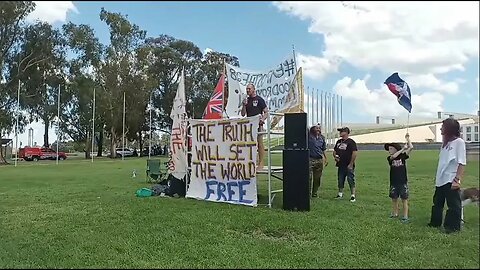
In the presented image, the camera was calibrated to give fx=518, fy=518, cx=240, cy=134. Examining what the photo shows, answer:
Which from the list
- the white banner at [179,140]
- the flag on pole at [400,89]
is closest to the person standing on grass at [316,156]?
the white banner at [179,140]

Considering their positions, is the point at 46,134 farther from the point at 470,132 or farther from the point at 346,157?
the point at 470,132

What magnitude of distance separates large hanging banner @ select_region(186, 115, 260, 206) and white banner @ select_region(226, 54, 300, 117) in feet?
4.76

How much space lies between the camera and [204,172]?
1088 cm

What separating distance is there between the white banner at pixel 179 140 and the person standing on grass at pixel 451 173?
599cm

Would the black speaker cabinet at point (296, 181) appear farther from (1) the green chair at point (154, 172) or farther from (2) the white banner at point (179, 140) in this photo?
(1) the green chair at point (154, 172)

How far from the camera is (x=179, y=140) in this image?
464 inches

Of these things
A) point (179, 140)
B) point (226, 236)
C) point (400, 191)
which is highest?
point (179, 140)

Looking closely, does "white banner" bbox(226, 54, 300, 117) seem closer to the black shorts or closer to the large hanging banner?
the large hanging banner

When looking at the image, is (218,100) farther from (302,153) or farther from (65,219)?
(65,219)

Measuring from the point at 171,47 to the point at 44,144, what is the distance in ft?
68.7

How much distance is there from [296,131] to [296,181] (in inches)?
35.2

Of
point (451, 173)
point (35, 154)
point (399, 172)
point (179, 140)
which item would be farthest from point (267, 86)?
point (35, 154)

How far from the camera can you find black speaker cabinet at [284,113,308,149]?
30.1 ft

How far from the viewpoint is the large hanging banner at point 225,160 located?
9914 millimetres
